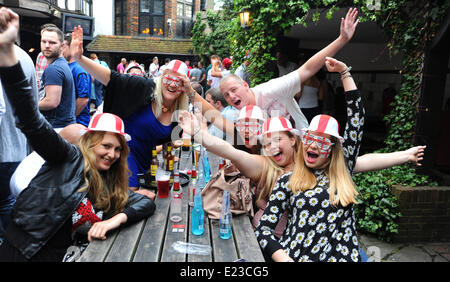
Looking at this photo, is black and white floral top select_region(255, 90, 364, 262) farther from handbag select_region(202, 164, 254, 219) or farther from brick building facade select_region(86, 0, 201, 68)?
brick building facade select_region(86, 0, 201, 68)

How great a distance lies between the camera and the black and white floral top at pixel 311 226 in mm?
2283

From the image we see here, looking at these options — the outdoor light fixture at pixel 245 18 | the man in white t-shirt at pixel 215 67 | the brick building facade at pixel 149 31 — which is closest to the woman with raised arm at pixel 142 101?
the outdoor light fixture at pixel 245 18

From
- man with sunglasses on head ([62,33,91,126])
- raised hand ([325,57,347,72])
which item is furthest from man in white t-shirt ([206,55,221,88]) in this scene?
raised hand ([325,57,347,72])

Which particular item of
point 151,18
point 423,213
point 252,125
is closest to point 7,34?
point 252,125

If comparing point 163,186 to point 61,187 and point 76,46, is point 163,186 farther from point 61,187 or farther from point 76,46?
point 76,46

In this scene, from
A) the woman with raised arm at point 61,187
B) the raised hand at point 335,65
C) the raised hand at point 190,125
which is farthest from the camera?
the raised hand at point 335,65

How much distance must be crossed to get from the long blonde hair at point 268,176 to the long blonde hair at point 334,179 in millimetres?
256

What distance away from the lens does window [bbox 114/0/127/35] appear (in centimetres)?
2273

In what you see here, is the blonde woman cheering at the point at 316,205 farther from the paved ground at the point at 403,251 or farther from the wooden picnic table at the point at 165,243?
the paved ground at the point at 403,251

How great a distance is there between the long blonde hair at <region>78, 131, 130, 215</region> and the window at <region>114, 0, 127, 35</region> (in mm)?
22400

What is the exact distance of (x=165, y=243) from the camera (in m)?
2.18

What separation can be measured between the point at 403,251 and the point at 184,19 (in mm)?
22102
